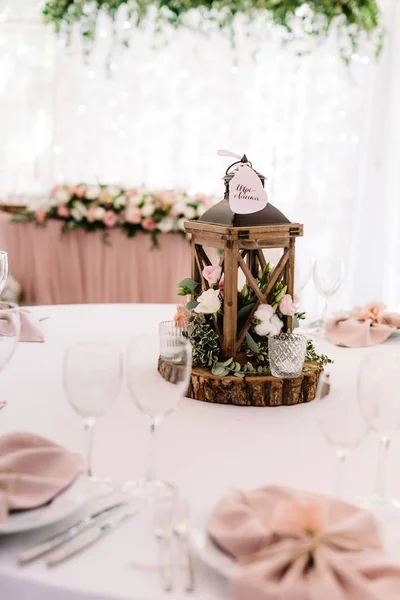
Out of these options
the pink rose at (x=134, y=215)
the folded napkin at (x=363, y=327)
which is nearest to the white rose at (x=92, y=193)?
the pink rose at (x=134, y=215)

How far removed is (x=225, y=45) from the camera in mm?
4797

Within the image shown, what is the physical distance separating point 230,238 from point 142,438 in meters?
0.43

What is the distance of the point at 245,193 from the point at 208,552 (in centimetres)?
78

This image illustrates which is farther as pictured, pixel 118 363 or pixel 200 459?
pixel 200 459

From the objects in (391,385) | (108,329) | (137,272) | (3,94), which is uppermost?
(3,94)

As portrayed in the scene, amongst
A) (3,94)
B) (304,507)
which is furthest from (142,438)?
(3,94)

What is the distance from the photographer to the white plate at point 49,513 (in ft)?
2.77

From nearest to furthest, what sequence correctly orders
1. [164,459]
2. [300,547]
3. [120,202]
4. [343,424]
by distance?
[300,547] < [343,424] < [164,459] < [120,202]

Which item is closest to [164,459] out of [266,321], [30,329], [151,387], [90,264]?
[151,387]

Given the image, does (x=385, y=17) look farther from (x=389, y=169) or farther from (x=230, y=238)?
(x=230, y=238)

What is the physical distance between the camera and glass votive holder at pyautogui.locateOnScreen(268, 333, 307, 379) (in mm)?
1374

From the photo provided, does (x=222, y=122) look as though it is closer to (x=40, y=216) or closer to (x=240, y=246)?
(x=40, y=216)

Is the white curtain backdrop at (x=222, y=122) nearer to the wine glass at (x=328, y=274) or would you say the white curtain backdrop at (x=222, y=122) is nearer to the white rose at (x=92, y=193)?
the white rose at (x=92, y=193)

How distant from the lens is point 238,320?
1.44 meters
